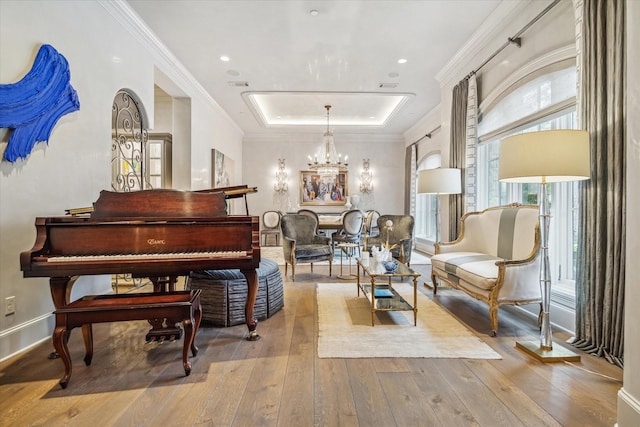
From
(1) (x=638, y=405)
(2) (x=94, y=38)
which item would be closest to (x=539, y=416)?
(1) (x=638, y=405)

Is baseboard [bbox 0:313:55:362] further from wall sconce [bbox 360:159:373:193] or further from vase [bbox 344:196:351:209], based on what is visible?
wall sconce [bbox 360:159:373:193]

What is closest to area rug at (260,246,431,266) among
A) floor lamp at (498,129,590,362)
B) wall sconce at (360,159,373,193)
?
wall sconce at (360,159,373,193)

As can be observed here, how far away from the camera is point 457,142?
4.34 metres

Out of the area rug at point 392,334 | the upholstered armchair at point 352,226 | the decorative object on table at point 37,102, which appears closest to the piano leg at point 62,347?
the decorative object on table at point 37,102

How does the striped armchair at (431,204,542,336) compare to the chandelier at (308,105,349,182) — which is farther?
the chandelier at (308,105,349,182)

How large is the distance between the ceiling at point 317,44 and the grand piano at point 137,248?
2.27 m

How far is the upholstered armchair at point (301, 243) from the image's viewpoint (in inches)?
175

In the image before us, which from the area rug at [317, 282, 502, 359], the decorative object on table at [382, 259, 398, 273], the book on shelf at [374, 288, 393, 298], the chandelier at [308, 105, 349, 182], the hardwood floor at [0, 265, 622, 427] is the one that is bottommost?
the hardwood floor at [0, 265, 622, 427]

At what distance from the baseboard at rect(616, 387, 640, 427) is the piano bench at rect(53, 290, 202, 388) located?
2.18 metres

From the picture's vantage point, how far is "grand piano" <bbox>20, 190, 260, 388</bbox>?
6.06ft

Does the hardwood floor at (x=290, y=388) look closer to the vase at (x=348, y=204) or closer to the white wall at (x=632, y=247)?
the white wall at (x=632, y=247)

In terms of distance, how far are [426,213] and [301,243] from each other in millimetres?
4238

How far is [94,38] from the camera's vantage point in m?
2.92

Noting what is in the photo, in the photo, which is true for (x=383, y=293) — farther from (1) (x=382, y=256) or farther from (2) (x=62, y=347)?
(2) (x=62, y=347)
